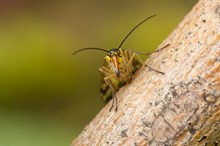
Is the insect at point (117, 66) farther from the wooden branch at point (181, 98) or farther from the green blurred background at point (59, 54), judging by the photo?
the green blurred background at point (59, 54)

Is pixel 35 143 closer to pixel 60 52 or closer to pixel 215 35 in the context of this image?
pixel 60 52

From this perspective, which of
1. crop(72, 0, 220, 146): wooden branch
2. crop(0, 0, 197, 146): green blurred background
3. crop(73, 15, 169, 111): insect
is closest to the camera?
crop(72, 0, 220, 146): wooden branch

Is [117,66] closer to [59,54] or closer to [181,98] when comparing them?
[181,98]

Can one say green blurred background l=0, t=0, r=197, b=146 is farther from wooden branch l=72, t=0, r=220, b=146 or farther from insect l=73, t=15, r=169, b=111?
wooden branch l=72, t=0, r=220, b=146

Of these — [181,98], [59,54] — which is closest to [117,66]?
[181,98]

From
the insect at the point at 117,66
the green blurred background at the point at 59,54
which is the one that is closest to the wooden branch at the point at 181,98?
the insect at the point at 117,66

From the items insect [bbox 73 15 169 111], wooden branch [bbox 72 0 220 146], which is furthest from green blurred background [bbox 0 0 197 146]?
wooden branch [bbox 72 0 220 146]

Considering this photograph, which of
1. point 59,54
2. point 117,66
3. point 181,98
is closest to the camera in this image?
point 181,98
